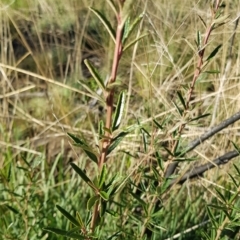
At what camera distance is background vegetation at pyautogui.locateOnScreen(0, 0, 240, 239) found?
1122 millimetres

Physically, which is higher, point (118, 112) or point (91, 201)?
point (118, 112)

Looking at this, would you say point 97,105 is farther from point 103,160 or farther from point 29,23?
point 103,160

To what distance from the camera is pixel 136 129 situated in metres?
1.46

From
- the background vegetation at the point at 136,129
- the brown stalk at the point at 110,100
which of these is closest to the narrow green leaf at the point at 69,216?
the brown stalk at the point at 110,100

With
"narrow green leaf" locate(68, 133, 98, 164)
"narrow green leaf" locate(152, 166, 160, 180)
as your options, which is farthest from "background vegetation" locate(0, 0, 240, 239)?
"narrow green leaf" locate(68, 133, 98, 164)

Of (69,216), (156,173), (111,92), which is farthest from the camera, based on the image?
(156,173)

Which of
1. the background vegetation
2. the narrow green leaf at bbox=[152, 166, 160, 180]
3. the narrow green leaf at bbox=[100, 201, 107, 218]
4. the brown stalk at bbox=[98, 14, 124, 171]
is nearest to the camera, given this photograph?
the brown stalk at bbox=[98, 14, 124, 171]

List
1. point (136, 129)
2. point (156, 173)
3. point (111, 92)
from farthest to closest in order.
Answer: point (136, 129)
point (156, 173)
point (111, 92)

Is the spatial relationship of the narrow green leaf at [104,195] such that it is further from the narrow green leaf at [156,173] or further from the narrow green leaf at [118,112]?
the narrow green leaf at [156,173]

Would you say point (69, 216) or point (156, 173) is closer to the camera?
point (69, 216)

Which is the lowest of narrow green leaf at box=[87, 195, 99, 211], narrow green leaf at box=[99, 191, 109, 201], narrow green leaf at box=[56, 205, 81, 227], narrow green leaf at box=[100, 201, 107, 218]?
narrow green leaf at box=[56, 205, 81, 227]

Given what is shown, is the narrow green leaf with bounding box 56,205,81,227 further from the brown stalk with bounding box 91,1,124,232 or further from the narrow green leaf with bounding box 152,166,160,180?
the narrow green leaf with bounding box 152,166,160,180

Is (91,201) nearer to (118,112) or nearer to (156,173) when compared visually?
(118,112)

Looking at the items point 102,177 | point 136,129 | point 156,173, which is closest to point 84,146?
point 102,177
